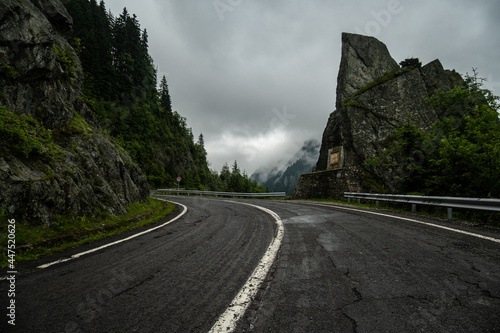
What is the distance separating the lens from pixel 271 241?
14.5 feet

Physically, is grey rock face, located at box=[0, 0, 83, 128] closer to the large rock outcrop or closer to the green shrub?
the green shrub

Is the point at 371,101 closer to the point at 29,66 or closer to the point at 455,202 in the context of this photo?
the point at 455,202

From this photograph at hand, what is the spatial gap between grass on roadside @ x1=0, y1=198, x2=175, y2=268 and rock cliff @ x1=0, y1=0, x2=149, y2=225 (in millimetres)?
272

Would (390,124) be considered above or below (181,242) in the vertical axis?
above

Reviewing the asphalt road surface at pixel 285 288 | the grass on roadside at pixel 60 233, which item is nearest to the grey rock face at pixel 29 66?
the grass on roadside at pixel 60 233

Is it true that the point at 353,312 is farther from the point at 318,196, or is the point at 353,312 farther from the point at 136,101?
the point at 136,101

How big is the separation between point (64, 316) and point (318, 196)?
19264 millimetres

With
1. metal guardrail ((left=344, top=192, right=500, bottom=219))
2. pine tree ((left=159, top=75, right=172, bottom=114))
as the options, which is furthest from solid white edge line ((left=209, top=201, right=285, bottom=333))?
pine tree ((left=159, top=75, right=172, bottom=114))

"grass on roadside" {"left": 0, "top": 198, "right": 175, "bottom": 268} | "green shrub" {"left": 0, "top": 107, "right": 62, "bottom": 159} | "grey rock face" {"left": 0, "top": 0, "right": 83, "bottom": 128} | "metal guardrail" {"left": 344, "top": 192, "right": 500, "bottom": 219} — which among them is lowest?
"grass on roadside" {"left": 0, "top": 198, "right": 175, "bottom": 268}

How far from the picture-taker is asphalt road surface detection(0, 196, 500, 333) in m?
1.83

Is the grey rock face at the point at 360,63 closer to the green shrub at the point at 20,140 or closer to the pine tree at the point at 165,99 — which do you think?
the green shrub at the point at 20,140

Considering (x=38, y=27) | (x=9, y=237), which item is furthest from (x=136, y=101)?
(x=9, y=237)

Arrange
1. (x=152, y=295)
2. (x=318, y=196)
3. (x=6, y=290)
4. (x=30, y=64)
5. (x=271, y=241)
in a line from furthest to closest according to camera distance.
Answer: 1. (x=318, y=196)
2. (x=30, y=64)
3. (x=271, y=241)
4. (x=6, y=290)
5. (x=152, y=295)

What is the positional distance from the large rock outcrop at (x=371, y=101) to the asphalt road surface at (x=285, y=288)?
17.8 m
